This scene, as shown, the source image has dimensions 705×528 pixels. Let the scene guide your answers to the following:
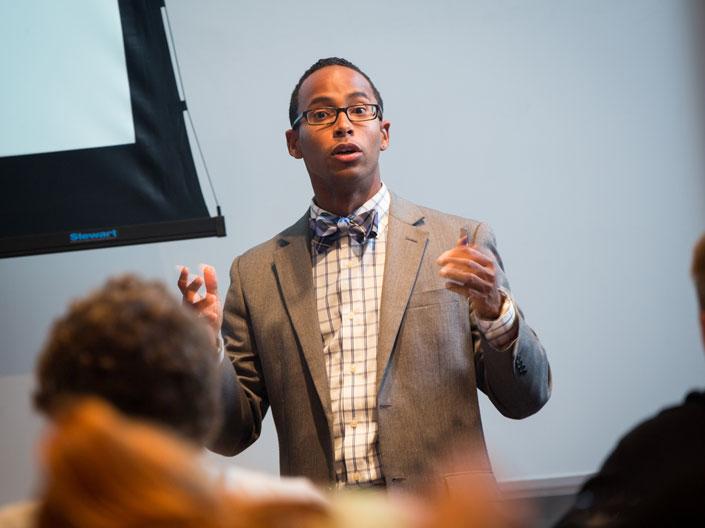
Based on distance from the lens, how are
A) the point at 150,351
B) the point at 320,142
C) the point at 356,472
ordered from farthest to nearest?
the point at 320,142
the point at 356,472
the point at 150,351

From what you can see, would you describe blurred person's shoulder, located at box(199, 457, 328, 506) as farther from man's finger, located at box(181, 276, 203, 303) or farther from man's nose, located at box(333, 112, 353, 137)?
man's nose, located at box(333, 112, 353, 137)

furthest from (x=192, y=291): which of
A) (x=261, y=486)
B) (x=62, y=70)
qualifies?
(x=62, y=70)

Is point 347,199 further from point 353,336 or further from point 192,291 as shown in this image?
point 192,291

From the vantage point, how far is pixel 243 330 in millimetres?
2760

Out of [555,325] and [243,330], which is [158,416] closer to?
[243,330]

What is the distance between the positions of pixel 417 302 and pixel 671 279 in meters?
1.50

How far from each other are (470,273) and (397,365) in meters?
0.41

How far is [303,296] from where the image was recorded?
8.71 ft

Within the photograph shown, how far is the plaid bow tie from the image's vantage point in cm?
270

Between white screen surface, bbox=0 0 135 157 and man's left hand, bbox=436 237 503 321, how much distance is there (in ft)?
5.65

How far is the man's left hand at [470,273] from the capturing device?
2.19 metres

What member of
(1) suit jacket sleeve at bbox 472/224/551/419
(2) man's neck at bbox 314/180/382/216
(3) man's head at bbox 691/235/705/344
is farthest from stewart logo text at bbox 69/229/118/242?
(3) man's head at bbox 691/235/705/344

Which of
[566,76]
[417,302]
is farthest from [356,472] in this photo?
[566,76]

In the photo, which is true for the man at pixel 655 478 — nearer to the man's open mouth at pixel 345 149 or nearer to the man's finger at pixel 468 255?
the man's finger at pixel 468 255
